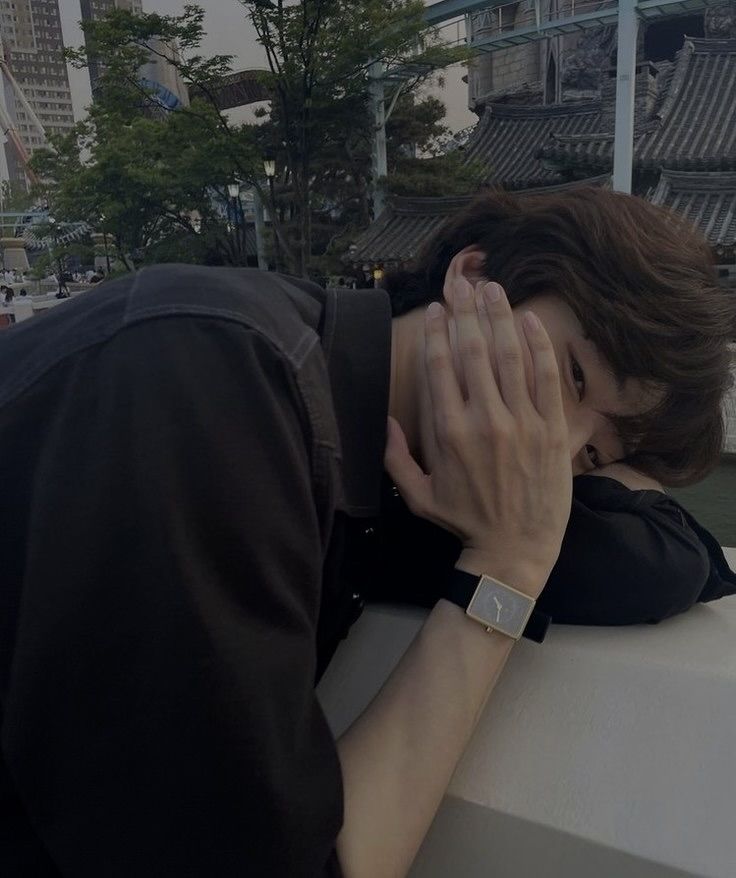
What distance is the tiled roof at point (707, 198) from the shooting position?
9.03 meters

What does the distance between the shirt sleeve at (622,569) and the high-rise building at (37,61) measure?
191ft

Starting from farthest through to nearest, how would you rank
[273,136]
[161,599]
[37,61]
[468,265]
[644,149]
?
[37,61]
[273,136]
[644,149]
[468,265]
[161,599]

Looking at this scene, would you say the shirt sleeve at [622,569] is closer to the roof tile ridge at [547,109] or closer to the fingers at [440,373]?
the fingers at [440,373]

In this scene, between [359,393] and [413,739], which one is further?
[359,393]

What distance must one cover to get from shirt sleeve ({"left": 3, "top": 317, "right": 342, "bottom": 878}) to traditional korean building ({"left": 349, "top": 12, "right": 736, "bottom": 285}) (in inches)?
343

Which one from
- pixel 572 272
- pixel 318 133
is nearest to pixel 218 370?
pixel 572 272

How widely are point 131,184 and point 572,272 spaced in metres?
13.7

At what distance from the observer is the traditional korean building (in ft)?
31.8

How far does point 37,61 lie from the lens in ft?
181

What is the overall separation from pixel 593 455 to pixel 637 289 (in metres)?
0.22

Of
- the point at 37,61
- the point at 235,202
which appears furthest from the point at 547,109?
the point at 37,61

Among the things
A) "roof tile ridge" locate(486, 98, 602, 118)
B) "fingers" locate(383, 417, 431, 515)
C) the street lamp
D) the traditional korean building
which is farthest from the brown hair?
"roof tile ridge" locate(486, 98, 602, 118)

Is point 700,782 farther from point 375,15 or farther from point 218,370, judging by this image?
point 375,15

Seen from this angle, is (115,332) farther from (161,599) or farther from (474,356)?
(474,356)
